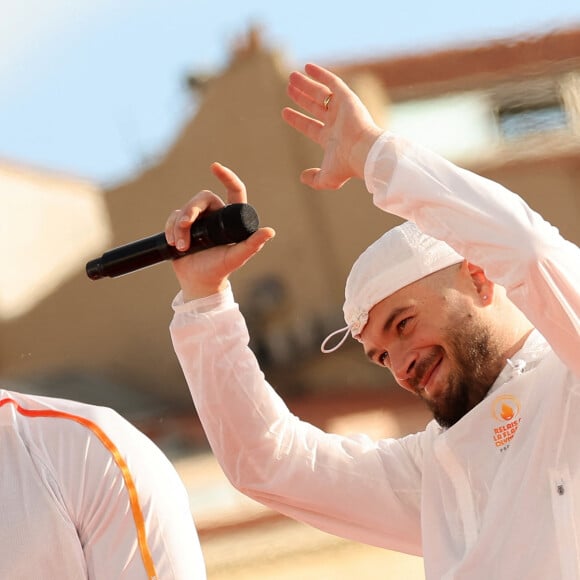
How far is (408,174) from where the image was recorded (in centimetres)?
390

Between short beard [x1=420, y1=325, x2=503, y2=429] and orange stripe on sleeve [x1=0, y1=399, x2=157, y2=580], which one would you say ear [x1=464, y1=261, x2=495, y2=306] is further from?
orange stripe on sleeve [x1=0, y1=399, x2=157, y2=580]

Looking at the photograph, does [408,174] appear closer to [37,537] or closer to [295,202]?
[37,537]

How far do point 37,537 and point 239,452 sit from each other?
0.97 metres

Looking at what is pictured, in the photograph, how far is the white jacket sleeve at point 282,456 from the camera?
15.1ft

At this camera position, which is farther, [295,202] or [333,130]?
[295,202]

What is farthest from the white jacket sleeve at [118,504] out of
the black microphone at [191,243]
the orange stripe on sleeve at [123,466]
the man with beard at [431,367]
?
the man with beard at [431,367]

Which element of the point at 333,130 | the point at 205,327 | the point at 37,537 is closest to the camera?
the point at 37,537

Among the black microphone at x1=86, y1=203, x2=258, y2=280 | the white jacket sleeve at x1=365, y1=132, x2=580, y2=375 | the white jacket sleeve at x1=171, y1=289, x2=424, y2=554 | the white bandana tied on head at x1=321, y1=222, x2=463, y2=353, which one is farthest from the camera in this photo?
the white jacket sleeve at x1=171, y1=289, x2=424, y2=554

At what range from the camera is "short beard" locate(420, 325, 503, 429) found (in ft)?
14.0

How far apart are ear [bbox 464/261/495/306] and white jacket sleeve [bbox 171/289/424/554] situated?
23.7 inches

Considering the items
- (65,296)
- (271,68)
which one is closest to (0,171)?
(65,296)

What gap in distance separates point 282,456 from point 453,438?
1.88ft

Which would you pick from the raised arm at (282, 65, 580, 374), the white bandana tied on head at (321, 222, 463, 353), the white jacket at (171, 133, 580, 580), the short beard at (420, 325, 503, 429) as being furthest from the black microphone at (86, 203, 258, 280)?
the short beard at (420, 325, 503, 429)

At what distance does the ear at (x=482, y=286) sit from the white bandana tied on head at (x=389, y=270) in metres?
0.07
